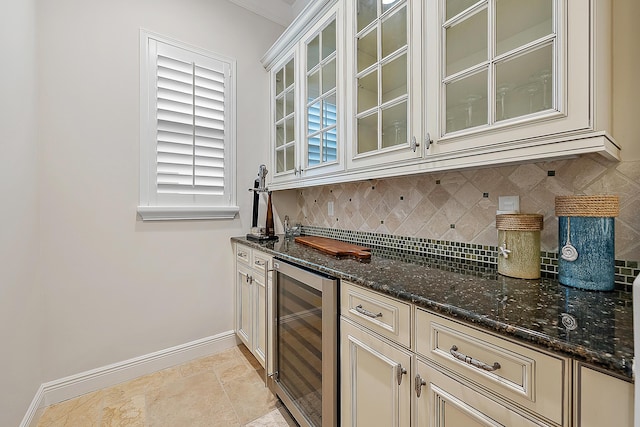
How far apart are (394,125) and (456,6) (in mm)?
492

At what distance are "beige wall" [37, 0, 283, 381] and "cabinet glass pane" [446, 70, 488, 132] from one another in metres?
1.90

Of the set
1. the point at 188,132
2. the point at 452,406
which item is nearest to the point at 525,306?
the point at 452,406

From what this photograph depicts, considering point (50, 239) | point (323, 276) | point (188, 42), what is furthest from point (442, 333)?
point (188, 42)

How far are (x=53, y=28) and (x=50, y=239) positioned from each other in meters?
1.30

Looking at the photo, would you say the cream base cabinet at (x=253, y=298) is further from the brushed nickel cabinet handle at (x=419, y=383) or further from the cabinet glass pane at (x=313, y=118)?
the brushed nickel cabinet handle at (x=419, y=383)

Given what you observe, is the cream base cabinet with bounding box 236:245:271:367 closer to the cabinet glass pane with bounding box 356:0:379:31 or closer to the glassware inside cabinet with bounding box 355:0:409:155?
the glassware inside cabinet with bounding box 355:0:409:155

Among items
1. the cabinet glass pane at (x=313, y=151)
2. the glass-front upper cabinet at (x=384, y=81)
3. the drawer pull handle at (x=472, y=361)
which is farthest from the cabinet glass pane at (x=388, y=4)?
the drawer pull handle at (x=472, y=361)

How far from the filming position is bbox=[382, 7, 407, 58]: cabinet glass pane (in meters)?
1.27

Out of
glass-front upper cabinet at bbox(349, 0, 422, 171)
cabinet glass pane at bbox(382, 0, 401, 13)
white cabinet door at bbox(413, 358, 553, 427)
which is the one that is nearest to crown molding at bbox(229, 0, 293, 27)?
glass-front upper cabinet at bbox(349, 0, 422, 171)

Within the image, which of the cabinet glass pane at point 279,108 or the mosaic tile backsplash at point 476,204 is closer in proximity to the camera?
the mosaic tile backsplash at point 476,204

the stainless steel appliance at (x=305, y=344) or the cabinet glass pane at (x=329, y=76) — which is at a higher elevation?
the cabinet glass pane at (x=329, y=76)

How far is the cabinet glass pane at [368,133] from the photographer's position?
1.45 m

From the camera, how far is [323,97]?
1814 millimetres

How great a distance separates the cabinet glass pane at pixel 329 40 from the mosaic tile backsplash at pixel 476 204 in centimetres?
87
